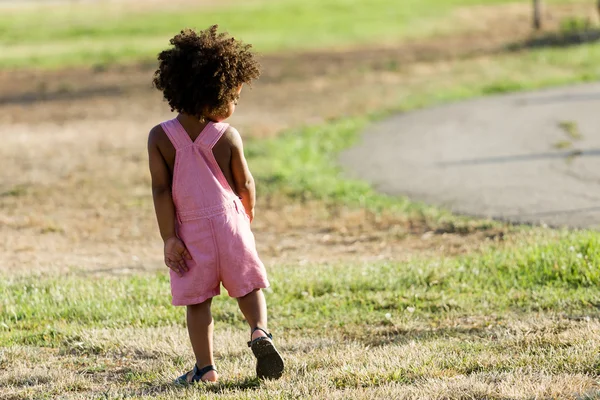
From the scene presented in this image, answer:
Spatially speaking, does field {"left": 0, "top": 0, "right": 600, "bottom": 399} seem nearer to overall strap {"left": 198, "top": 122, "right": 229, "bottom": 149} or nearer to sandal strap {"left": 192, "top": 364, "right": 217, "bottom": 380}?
sandal strap {"left": 192, "top": 364, "right": 217, "bottom": 380}

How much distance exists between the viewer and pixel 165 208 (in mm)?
4844

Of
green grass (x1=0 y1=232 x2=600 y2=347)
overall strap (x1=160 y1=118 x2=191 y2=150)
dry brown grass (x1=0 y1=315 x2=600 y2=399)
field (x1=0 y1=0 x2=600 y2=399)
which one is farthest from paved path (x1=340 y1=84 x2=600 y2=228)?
overall strap (x1=160 y1=118 x2=191 y2=150)

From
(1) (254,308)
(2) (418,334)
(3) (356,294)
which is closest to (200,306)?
(1) (254,308)

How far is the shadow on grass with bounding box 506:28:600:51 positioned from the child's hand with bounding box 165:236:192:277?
2463 cm

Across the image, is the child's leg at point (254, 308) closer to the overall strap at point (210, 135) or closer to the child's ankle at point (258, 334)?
the child's ankle at point (258, 334)

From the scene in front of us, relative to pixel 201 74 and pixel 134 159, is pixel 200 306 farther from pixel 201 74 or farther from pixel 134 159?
pixel 134 159

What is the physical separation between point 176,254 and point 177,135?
0.56 metres

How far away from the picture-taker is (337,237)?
9.68 metres

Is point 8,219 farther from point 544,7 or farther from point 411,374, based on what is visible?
point 544,7

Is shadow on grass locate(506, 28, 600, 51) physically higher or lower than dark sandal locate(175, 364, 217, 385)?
higher

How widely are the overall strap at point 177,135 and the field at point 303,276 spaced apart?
1163 millimetres

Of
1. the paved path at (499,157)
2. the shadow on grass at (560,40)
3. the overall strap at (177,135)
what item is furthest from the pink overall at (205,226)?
the shadow on grass at (560,40)

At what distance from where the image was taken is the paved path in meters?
10.0

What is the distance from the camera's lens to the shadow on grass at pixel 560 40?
28.5 m
